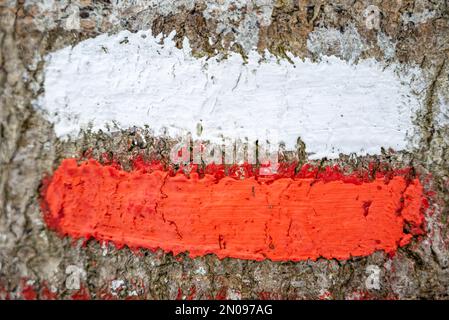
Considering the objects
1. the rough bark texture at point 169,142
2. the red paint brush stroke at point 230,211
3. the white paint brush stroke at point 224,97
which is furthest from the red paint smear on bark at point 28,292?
the white paint brush stroke at point 224,97

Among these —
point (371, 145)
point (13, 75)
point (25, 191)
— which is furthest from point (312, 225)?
point (13, 75)

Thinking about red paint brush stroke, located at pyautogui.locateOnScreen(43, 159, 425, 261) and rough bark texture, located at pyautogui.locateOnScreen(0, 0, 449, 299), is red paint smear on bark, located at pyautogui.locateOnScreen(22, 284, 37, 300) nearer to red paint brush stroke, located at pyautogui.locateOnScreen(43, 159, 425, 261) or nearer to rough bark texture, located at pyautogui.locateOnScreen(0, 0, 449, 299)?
rough bark texture, located at pyautogui.locateOnScreen(0, 0, 449, 299)

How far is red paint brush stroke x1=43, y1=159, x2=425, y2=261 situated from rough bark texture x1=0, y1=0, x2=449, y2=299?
66mm

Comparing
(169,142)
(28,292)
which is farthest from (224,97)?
(28,292)

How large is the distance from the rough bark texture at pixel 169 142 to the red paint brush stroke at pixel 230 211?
7 centimetres

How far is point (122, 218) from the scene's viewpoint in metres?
1.64

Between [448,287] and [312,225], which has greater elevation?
[312,225]

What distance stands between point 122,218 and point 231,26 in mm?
971

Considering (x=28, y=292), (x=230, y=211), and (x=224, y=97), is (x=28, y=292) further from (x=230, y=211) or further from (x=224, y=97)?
(x=224, y=97)

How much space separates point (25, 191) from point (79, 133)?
0.35 m

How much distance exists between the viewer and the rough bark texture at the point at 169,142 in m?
1.66

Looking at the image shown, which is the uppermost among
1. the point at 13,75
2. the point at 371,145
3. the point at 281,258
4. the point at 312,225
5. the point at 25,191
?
the point at 13,75

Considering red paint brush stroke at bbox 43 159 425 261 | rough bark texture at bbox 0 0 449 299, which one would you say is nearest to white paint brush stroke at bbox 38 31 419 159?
rough bark texture at bbox 0 0 449 299

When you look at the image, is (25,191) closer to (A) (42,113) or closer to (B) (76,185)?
(B) (76,185)
